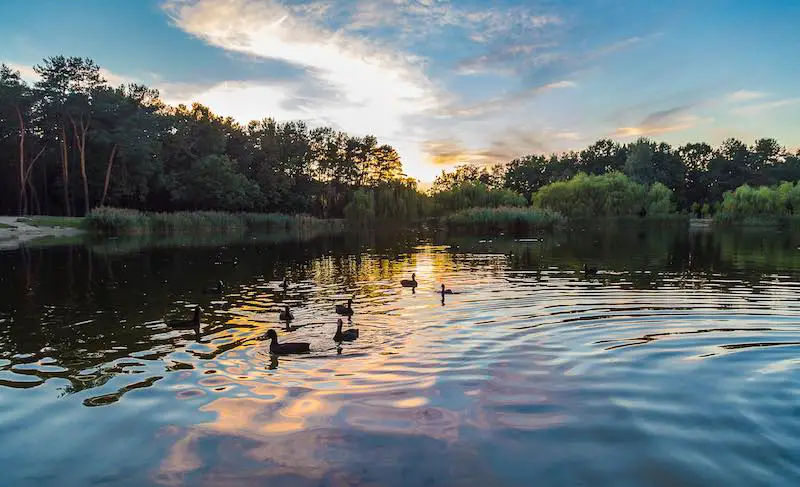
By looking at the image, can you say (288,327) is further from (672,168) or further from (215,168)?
(672,168)

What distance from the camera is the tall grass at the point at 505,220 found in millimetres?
50250

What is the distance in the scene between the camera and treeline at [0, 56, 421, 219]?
54188 millimetres

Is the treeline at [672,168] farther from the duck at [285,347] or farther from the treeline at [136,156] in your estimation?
the duck at [285,347]

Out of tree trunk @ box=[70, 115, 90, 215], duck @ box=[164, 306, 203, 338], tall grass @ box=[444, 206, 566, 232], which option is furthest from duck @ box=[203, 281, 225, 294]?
tree trunk @ box=[70, 115, 90, 215]

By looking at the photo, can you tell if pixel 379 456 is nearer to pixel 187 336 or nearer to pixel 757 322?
pixel 187 336

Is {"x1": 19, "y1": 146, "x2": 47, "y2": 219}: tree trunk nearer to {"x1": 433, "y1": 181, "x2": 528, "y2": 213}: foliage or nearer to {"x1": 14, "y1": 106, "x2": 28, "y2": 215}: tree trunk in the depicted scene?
{"x1": 14, "y1": 106, "x2": 28, "y2": 215}: tree trunk

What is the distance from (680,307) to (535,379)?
24.5ft

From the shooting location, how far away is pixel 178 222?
52125 millimetres

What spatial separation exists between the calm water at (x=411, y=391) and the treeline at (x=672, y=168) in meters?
82.7

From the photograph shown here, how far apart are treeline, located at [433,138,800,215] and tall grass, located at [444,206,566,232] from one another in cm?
4045

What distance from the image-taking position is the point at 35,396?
696 cm

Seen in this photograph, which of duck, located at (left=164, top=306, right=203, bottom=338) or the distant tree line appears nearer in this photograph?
duck, located at (left=164, top=306, right=203, bottom=338)

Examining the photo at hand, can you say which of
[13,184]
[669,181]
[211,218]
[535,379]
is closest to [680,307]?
[535,379]

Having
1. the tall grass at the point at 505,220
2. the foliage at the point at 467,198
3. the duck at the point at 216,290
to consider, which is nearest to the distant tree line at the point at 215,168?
the foliage at the point at 467,198
